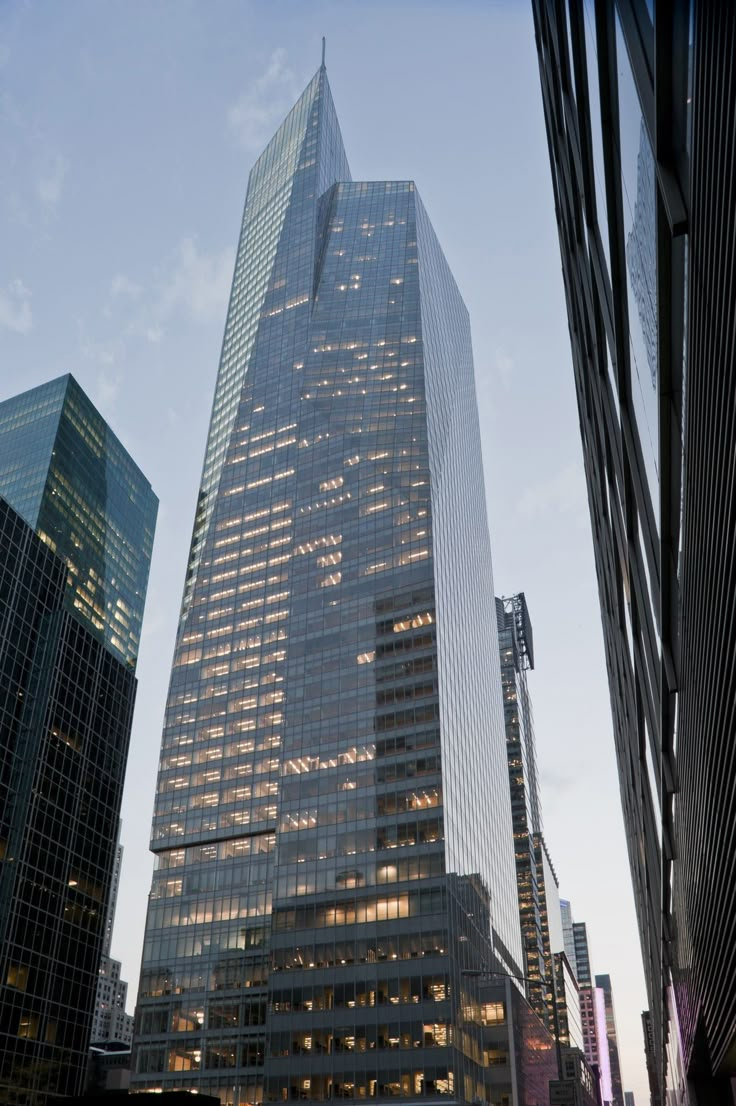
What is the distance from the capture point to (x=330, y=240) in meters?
186

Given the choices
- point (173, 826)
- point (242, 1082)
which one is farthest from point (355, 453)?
point (242, 1082)

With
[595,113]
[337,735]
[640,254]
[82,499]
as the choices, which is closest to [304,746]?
[337,735]

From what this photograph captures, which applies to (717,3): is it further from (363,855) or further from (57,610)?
(57,610)

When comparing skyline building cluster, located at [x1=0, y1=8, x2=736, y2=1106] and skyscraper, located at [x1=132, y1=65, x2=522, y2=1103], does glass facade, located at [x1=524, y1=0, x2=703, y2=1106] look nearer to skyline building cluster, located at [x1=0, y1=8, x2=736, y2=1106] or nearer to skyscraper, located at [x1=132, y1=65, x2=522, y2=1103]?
skyline building cluster, located at [x1=0, y1=8, x2=736, y2=1106]

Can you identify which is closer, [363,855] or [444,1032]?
[444,1032]

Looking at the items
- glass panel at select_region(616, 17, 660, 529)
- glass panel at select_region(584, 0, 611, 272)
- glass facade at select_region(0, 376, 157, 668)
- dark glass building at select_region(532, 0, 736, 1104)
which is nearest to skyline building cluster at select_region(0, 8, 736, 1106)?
glass facade at select_region(0, 376, 157, 668)

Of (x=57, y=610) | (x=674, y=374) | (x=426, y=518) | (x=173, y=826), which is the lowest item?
(x=674, y=374)

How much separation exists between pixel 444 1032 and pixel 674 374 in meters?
89.6

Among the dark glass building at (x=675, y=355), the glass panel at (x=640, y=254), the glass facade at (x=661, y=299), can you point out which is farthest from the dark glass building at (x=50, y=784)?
the glass panel at (x=640, y=254)

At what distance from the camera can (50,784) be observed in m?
116

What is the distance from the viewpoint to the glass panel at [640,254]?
9352 millimetres

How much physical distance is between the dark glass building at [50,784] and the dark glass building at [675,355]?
101 m

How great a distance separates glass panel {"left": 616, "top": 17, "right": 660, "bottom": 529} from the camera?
9352 millimetres

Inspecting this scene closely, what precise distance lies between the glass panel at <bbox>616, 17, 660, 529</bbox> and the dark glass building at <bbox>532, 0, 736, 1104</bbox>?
0.15 feet
